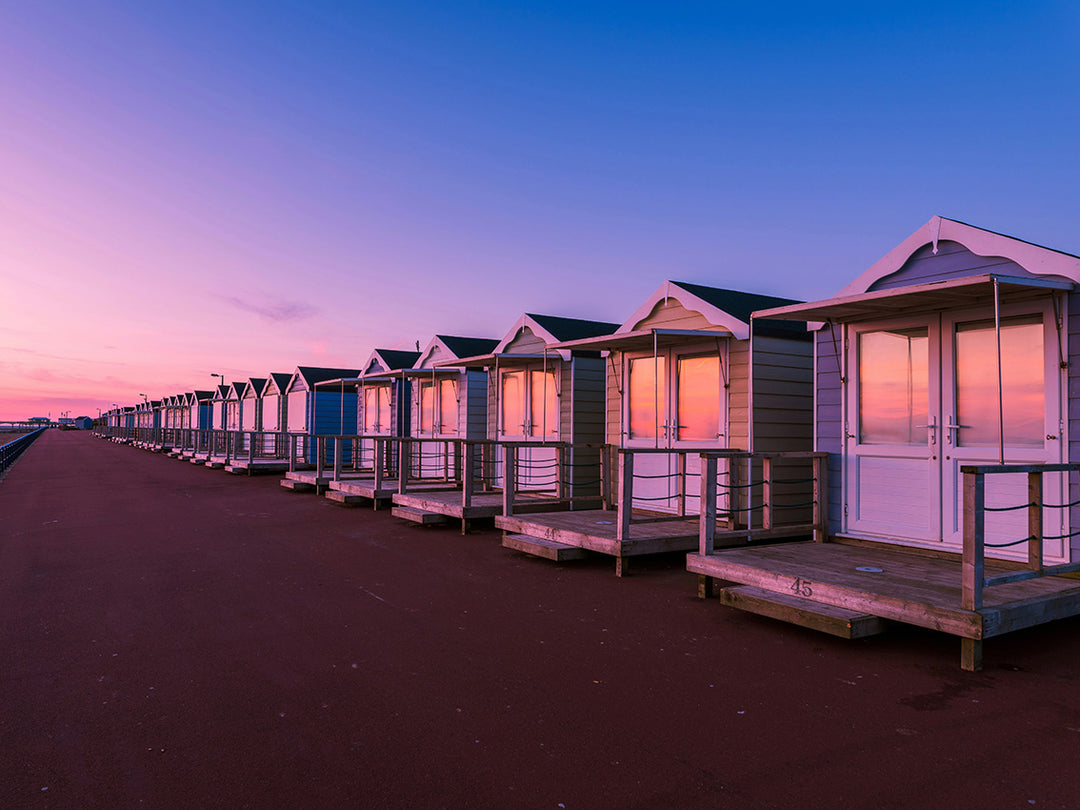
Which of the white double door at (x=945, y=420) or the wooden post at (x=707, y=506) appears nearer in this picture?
the white double door at (x=945, y=420)

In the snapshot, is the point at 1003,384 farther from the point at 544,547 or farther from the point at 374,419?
the point at 374,419

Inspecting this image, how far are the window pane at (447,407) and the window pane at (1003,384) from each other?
12606mm

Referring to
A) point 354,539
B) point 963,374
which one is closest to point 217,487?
point 354,539

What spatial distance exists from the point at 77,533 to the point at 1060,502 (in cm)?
1302

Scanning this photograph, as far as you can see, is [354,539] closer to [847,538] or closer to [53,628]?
[53,628]

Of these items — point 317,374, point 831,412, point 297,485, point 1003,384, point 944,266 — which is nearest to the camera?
point 1003,384

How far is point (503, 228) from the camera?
778 inches

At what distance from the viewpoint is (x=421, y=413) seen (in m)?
18.6

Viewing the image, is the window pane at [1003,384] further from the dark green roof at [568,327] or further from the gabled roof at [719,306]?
the dark green roof at [568,327]

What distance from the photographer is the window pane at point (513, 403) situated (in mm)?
14539

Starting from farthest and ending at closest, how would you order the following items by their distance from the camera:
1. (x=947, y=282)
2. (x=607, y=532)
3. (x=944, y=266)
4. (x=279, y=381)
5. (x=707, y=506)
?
(x=279, y=381) < (x=607, y=532) < (x=944, y=266) < (x=707, y=506) < (x=947, y=282)

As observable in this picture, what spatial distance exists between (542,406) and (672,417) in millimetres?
4127

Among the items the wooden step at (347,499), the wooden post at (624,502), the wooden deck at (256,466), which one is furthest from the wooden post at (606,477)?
the wooden deck at (256,466)

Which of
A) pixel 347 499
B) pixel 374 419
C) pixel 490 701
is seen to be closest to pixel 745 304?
pixel 490 701
